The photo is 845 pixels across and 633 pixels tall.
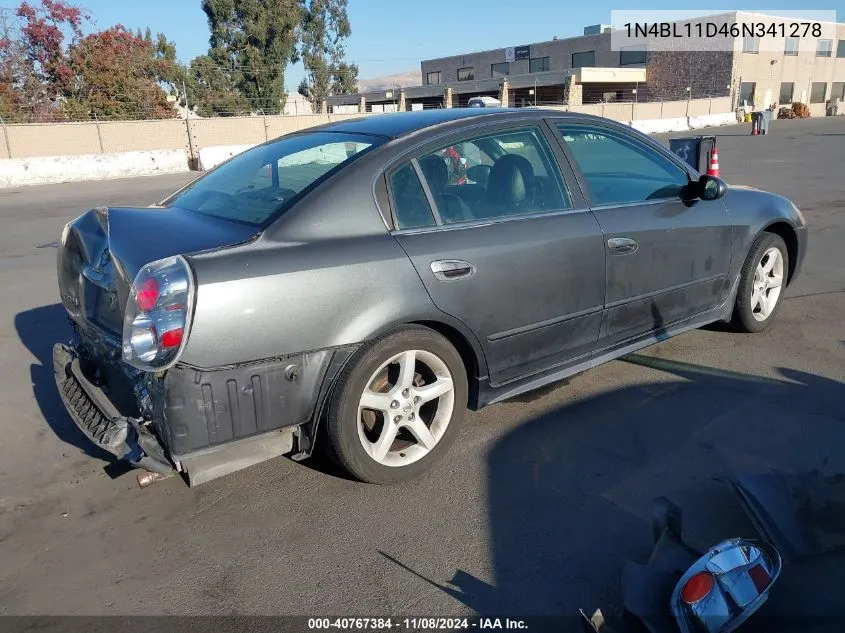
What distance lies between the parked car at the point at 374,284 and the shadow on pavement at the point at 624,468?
1.09 ft

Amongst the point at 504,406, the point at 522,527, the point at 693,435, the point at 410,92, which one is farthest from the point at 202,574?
the point at 410,92

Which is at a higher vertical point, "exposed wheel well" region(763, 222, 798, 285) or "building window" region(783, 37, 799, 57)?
"building window" region(783, 37, 799, 57)

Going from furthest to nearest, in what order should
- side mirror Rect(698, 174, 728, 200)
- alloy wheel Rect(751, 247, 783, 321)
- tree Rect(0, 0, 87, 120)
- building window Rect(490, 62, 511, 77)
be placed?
building window Rect(490, 62, 511, 77) → tree Rect(0, 0, 87, 120) → alloy wheel Rect(751, 247, 783, 321) → side mirror Rect(698, 174, 728, 200)

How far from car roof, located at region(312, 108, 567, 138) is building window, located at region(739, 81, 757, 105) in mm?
53824

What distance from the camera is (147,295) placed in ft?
8.46

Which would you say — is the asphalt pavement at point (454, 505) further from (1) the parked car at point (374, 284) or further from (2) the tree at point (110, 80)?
(2) the tree at point (110, 80)

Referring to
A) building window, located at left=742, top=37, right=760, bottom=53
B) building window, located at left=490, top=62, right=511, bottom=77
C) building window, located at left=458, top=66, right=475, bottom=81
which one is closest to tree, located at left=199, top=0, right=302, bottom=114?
building window, located at left=490, top=62, right=511, bottom=77

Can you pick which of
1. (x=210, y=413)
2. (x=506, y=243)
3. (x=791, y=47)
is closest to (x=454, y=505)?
(x=210, y=413)

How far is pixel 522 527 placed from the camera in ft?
9.30

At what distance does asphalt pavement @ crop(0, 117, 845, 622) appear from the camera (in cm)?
251

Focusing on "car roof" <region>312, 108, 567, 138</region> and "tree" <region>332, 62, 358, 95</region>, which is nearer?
"car roof" <region>312, 108, 567, 138</region>

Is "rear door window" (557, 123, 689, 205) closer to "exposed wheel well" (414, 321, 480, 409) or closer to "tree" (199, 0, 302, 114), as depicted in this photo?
"exposed wheel well" (414, 321, 480, 409)

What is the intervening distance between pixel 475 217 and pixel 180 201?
161 centimetres

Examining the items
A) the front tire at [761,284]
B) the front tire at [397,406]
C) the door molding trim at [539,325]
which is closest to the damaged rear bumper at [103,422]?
the front tire at [397,406]
